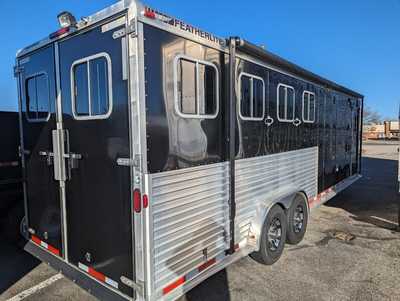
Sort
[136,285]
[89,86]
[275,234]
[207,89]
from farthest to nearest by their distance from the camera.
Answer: [275,234]
[207,89]
[89,86]
[136,285]

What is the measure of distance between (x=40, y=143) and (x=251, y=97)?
7.90ft

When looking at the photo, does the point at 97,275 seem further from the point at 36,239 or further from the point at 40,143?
the point at 40,143

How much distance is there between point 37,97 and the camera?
3379 mm

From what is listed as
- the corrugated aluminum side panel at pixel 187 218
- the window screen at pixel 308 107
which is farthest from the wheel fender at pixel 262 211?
the window screen at pixel 308 107

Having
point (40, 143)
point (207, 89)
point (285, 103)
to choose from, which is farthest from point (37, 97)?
point (285, 103)

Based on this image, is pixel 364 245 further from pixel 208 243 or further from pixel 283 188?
pixel 208 243

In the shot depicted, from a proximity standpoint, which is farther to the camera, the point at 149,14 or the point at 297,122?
the point at 297,122

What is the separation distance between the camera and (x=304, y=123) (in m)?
5.07

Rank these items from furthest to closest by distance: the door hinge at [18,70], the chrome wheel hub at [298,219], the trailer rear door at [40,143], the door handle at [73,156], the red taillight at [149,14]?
the chrome wheel hub at [298,219] → the door hinge at [18,70] → the trailer rear door at [40,143] → the door handle at [73,156] → the red taillight at [149,14]

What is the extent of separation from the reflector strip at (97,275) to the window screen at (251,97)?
6.78ft

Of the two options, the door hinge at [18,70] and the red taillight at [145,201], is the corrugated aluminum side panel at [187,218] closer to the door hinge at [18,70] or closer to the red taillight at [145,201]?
the red taillight at [145,201]

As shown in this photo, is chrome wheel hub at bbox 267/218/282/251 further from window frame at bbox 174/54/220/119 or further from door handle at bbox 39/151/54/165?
door handle at bbox 39/151/54/165

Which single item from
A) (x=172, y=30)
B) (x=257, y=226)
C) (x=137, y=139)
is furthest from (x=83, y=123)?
(x=257, y=226)

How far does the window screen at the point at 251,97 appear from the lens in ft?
11.1
